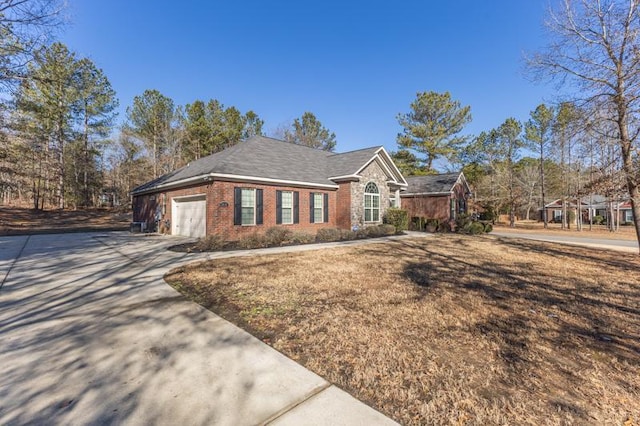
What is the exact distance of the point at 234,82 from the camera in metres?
21.5

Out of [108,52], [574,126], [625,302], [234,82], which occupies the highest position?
[234,82]

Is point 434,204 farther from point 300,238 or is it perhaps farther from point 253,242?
point 253,242

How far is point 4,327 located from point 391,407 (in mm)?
5339

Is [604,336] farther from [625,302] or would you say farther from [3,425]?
[3,425]

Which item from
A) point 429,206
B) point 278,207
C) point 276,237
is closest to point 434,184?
point 429,206

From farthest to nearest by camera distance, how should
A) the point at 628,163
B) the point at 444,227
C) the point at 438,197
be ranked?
the point at 438,197 → the point at 444,227 → the point at 628,163

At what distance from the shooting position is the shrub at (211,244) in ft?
34.2

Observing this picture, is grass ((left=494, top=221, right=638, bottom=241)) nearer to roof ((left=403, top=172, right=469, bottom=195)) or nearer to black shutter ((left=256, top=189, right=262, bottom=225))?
roof ((left=403, top=172, right=469, bottom=195))

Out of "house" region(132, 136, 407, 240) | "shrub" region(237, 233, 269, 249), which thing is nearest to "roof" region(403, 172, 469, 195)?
"house" region(132, 136, 407, 240)

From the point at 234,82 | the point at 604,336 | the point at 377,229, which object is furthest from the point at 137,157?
the point at 604,336

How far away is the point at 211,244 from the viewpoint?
34.8 ft

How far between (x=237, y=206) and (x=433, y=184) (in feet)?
57.6

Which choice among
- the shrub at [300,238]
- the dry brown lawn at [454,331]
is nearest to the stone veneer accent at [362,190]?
the shrub at [300,238]

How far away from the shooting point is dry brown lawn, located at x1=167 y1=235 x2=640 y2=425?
2334 millimetres
